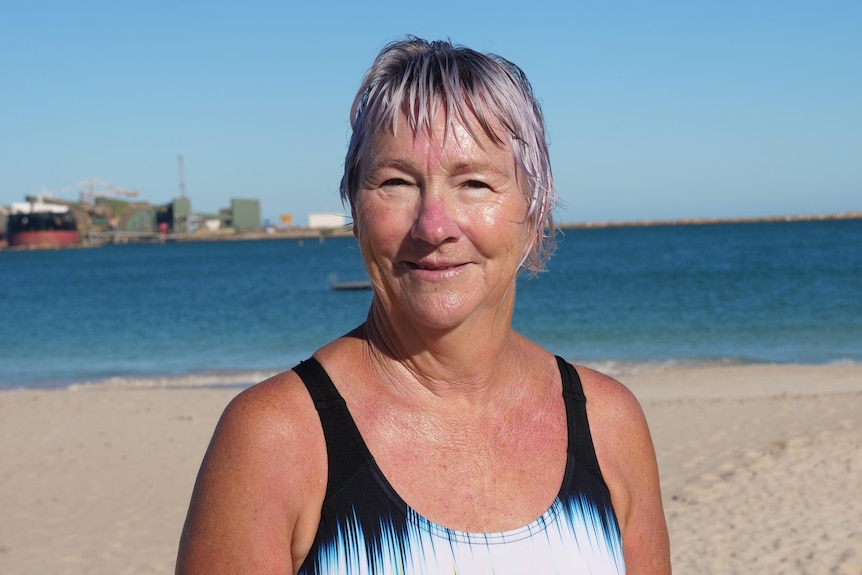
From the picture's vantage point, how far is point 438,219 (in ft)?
4.97

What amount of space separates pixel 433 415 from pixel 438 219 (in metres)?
0.39

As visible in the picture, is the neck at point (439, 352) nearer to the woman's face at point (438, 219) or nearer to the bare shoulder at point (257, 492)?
the woman's face at point (438, 219)

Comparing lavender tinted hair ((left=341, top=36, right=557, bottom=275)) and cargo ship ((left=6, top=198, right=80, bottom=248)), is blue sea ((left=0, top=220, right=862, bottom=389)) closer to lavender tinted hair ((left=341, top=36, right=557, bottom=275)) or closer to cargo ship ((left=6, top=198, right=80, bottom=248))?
lavender tinted hair ((left=341, top=36, right=557, bottom=275))

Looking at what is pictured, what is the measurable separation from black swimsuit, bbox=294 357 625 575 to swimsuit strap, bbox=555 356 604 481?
0.18 feet

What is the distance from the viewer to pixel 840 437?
9375 mm

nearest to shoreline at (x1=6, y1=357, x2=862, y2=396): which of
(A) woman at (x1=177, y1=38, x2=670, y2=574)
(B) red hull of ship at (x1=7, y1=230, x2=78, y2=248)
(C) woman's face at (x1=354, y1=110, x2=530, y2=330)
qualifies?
(A) woman at (x1=177, y1=38, x2=670, y2=574)

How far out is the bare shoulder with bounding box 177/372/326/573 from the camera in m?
1.40

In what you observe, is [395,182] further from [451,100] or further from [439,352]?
[439,352]

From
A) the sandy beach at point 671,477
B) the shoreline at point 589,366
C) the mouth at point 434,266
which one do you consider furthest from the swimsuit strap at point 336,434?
the shoreline at point 589,366

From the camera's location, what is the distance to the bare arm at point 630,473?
1.72 metres

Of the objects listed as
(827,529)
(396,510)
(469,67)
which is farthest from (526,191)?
(827,529)

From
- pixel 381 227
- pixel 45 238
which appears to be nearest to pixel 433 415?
pixel 381 227

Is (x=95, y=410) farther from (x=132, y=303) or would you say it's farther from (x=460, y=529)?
(x=132, y=303)

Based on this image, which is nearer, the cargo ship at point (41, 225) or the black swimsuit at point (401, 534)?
the black swimsuit at point (401, 534)
